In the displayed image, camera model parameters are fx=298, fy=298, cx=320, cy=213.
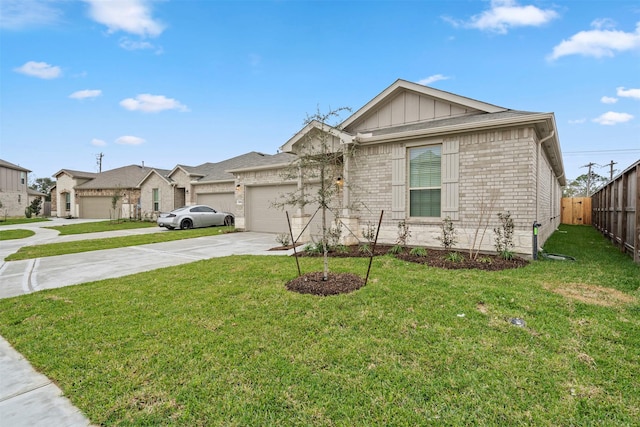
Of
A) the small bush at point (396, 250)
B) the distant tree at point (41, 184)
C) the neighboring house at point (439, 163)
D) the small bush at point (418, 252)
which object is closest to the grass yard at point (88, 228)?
the neighboring house at point (439, 163)

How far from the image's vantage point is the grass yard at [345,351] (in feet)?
6.99

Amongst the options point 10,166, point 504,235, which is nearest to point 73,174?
point 10,166

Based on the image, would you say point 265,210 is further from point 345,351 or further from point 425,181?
Answer: point 345,351

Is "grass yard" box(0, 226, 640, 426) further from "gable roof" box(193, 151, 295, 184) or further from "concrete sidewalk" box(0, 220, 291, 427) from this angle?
"gable roof" box(193, 151, 295, 184)

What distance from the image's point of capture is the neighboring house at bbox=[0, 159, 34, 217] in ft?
95.9

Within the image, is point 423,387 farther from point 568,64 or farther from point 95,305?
point 568,64

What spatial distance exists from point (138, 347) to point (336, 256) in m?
5.29

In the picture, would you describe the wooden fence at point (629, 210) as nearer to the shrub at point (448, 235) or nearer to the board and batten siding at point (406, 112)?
the shrub at point (448, 235)

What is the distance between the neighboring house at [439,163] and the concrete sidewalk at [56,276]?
3394 millimetres

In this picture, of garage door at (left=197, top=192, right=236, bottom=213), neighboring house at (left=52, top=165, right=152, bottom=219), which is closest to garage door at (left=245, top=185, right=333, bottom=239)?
garage door at (left=197, top=192, right=236, bottom=213)

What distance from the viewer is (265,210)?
14242mm

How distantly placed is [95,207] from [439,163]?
30.1m

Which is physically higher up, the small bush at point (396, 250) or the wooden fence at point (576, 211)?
A: the wooden fence at point (576, 211)

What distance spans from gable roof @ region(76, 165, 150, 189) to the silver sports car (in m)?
10.7
